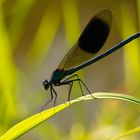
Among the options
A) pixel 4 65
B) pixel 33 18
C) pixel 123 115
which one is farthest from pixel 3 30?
pixel 33 18

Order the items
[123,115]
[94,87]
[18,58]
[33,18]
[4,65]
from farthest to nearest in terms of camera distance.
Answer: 1. [33,18]
2. [18,58]
3. [94,87]
4. [123,115]
5. [4,65]

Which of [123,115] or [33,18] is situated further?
[33,18]

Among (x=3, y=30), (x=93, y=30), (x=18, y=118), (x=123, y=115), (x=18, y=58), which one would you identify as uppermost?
(x=18, y=58)

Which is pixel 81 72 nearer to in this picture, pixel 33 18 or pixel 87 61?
pixel 87 61

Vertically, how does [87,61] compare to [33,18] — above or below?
below

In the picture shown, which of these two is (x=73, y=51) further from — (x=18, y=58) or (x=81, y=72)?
(x=18, y=58)

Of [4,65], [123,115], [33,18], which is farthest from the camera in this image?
[33,18]
